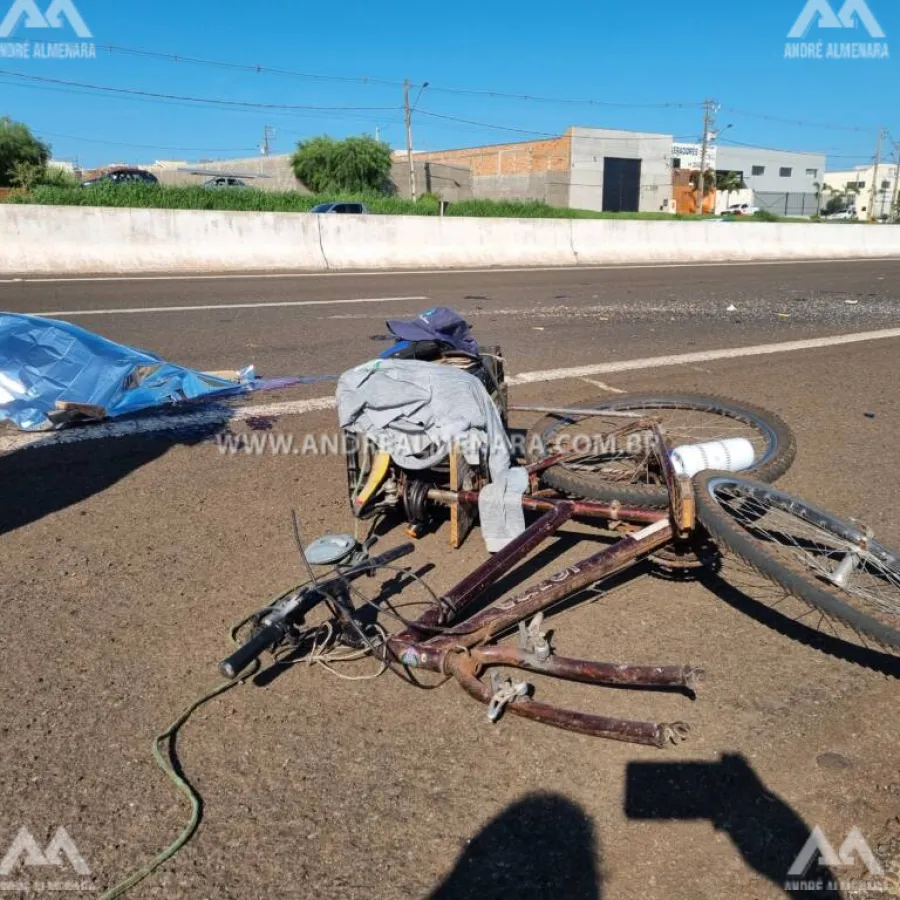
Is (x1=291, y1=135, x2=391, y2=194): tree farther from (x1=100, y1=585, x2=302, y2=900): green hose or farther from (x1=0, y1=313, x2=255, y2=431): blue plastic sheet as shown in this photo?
(x1=100, y1=585, x2=302, y2=900): green hose

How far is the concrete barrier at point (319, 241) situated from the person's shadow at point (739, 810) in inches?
676

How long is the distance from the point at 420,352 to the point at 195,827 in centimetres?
278

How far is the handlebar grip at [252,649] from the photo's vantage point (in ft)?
8.17

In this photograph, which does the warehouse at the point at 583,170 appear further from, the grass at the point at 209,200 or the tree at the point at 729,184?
the grass at the point at 209,200

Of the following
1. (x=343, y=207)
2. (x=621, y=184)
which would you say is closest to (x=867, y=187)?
(x=621, y=184)

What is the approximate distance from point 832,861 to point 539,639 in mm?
1068

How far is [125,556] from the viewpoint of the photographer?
152 inches

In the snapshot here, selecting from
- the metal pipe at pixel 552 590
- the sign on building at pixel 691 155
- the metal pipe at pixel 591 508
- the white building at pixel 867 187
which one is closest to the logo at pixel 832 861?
the metal pipe at pixel 552 590

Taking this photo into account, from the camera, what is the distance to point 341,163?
65.1 meters

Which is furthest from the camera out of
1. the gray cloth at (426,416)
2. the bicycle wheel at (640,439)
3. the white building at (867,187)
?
the white building at (867,187)

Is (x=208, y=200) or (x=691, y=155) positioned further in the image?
(x=691, y=155)

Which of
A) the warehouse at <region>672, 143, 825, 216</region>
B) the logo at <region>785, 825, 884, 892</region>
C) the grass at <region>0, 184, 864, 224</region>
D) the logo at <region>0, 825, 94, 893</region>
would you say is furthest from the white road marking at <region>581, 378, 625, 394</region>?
the warehouse at <region>672, 143, 825, 216</region>

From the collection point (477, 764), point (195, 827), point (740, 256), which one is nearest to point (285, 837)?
point (195, 827)

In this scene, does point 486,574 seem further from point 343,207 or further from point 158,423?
point 343,207
